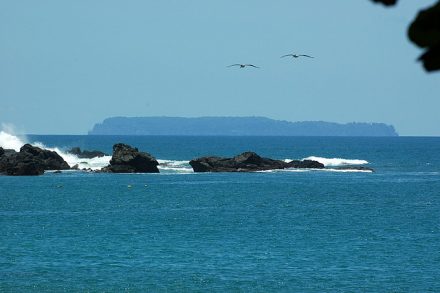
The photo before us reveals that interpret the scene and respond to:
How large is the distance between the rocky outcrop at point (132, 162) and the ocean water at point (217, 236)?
13134mm

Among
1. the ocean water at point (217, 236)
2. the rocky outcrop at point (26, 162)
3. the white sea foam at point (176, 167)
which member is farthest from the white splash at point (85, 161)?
the ocean water at point (217, 236)

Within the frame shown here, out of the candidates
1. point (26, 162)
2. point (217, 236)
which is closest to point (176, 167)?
point (26, 162)

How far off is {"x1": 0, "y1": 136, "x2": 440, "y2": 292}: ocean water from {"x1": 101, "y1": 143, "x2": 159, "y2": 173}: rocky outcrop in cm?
1313

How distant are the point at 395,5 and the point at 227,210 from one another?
240ft

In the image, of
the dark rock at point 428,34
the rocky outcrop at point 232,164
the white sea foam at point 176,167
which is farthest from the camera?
the white sea foam at point 176,167

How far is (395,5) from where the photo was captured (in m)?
2.84

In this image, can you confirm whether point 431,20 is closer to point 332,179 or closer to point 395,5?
point 395,5

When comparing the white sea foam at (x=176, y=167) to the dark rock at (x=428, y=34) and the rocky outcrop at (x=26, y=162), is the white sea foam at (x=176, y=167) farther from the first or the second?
the dark rock at (x=428, y=34)

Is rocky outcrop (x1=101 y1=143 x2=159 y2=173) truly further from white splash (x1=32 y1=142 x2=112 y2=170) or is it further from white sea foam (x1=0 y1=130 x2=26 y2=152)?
white sea foam (x1=0 y1=130 x2=26 y2=152)

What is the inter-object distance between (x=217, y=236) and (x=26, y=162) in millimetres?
67358

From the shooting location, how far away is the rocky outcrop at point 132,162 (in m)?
121

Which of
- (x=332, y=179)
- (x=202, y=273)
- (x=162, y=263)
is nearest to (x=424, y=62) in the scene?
(x=202, y=273)

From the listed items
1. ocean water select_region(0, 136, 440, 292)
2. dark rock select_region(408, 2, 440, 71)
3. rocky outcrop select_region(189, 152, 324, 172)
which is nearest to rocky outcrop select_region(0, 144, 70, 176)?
ocean water select_region(0, 136, 440, 292)

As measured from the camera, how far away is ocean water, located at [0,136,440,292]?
40.8 m
